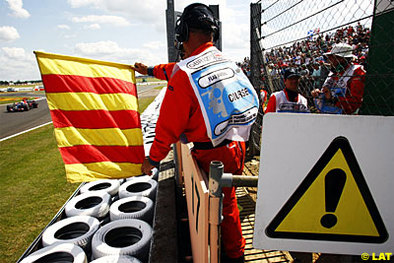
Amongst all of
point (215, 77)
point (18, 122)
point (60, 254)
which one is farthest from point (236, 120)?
point (18, 122)

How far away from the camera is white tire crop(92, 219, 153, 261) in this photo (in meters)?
2.08

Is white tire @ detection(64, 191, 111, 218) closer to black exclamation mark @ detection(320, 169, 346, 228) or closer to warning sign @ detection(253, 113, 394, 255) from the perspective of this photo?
warning sign @ detection(253, 113, 394, 255)

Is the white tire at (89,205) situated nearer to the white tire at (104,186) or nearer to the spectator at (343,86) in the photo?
the white tire at (104,186)

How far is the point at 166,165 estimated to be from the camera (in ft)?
13.6

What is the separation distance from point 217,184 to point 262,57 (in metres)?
3.55

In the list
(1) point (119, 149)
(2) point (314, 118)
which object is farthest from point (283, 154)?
(1) point (119, 149)

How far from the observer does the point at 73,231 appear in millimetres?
2566

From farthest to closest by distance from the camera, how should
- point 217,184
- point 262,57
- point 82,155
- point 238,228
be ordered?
point 262,57 → point 82,155 → point 238,228 → point 217,184

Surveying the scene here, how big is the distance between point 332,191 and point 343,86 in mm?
2302

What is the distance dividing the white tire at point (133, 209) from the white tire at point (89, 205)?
0.15 meters

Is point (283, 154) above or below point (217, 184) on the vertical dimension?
above

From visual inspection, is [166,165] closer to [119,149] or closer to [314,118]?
[119,149]

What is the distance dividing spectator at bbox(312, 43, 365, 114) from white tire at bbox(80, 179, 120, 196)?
3113 mm

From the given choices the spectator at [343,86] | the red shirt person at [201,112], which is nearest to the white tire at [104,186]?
the red shirt person at [201,112]
